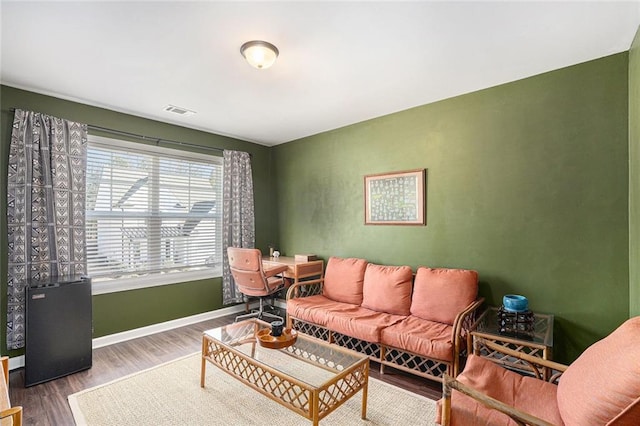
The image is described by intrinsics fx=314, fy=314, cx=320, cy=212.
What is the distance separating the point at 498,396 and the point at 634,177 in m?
1.73

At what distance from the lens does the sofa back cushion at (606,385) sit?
3.60 feet

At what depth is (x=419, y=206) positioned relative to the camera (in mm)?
3273

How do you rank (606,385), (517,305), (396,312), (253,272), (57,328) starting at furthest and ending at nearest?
1. (253,272)
2. (396,312)
3. (57,328)
4. (517,305)
5. (606,385)

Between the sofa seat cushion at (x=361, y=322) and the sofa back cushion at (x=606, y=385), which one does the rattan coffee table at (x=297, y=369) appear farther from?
the sofa back cushion at (x=606, y=385)

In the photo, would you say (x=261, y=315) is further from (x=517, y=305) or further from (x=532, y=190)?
(x=532, y=190)

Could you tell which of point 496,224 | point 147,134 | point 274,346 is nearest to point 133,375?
point 274,346

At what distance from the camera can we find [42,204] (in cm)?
284

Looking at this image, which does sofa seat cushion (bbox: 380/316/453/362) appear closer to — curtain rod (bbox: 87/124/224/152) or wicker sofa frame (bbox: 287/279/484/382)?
wicker sofa frame (bbox: 287/279/484/382)

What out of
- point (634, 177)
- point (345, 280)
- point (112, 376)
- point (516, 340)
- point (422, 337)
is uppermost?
point (634, 177)

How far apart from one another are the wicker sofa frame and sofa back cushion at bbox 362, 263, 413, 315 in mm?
378

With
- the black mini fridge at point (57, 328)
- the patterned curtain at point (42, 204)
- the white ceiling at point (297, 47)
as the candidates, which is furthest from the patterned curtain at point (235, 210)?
the black mini fridge at point (57, 328)

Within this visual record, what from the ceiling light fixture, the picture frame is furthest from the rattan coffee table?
the ceiling light fixture

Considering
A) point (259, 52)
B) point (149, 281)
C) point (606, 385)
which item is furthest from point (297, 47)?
point (149, 281)

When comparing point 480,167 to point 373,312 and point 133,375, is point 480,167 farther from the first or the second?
point 133,375
